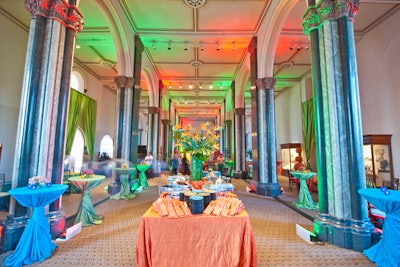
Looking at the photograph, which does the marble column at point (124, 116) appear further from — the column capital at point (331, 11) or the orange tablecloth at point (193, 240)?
the column capital at point (331, 11)

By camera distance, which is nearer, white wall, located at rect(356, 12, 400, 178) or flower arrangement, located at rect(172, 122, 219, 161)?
flower arrangement, located at rect(172, 122, 219, 161)

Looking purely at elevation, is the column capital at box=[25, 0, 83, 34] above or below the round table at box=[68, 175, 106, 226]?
above

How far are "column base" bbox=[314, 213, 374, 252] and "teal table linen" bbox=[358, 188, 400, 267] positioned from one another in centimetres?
25

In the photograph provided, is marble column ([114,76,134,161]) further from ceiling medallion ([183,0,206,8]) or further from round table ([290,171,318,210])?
round table ([290,171,318,210])

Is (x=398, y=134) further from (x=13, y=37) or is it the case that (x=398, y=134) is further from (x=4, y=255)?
(x=13, y=37)

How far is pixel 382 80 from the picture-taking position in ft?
19.8

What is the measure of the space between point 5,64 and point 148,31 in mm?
4729

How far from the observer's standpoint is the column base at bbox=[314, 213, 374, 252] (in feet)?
8.86

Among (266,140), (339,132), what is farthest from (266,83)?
(339,132)

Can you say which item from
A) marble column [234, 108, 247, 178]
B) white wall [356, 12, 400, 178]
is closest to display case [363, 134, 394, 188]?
white wall [356, 12, 400, 178]

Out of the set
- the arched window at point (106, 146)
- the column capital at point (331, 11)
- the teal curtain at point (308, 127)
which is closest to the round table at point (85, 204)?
the column capital at point (331, 11)

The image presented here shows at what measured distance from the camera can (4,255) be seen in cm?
251

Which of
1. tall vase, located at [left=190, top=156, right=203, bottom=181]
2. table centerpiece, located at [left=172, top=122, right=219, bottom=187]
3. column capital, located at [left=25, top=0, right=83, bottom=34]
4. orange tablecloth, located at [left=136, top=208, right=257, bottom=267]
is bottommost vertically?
orange tablecloth, located at [left=136, top=208, right=257, bottom=267]

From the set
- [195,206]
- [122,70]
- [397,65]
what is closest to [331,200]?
[195,206]
